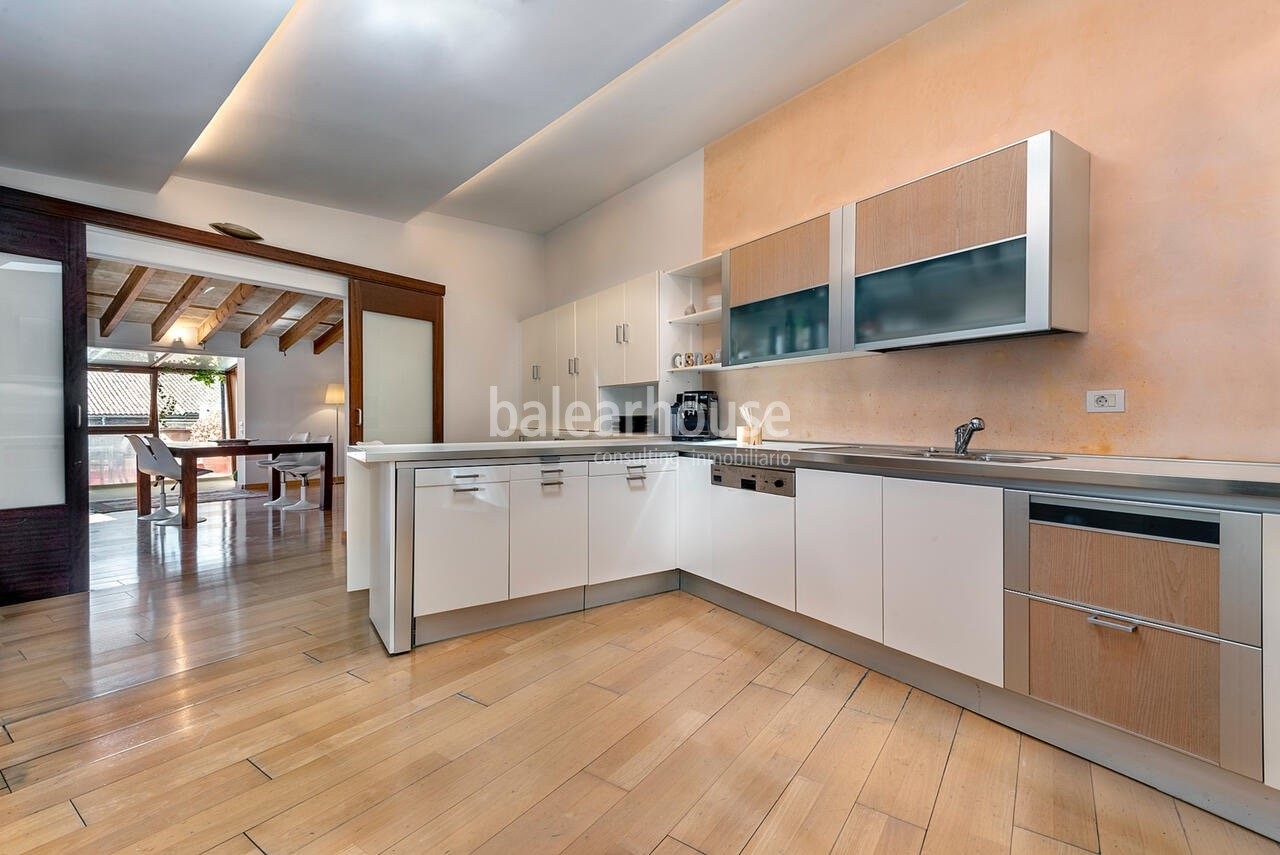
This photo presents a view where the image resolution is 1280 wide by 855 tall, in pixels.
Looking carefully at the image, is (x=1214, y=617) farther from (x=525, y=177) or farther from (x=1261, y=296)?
(x=525, y=177)

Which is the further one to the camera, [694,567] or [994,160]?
[694,567]

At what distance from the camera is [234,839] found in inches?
50.7

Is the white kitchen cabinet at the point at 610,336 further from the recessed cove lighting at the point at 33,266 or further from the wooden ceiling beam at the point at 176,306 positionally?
the wooden ceiling beam at the point at 176,306

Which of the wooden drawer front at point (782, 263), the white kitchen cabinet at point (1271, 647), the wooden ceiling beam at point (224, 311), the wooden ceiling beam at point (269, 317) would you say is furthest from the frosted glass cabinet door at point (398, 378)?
the white kitchen cabinet at point (1271, 647)

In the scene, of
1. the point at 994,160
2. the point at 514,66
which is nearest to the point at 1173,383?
the point at 994,160

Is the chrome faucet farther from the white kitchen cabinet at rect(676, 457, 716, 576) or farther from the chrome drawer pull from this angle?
the white kitchen cabinet at rect(676, 457, 716, 576)

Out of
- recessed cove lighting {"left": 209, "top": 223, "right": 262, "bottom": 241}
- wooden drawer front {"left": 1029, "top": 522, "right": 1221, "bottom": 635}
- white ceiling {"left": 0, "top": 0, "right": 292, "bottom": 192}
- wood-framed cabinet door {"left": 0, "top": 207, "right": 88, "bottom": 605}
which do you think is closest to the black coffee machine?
wooden drawer front {"left": 1029, "top": 522, "right": 1221, "bottom": 635}

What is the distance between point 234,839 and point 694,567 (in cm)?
210

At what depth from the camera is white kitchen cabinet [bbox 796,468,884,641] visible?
6.93 feet

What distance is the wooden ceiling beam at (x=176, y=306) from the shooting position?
6154mm

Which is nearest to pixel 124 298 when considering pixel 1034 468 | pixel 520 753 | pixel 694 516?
pixel 694 516

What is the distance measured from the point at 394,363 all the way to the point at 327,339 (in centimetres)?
595

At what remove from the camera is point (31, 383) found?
10.3 ft

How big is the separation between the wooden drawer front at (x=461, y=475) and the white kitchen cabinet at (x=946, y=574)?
5.34ft
